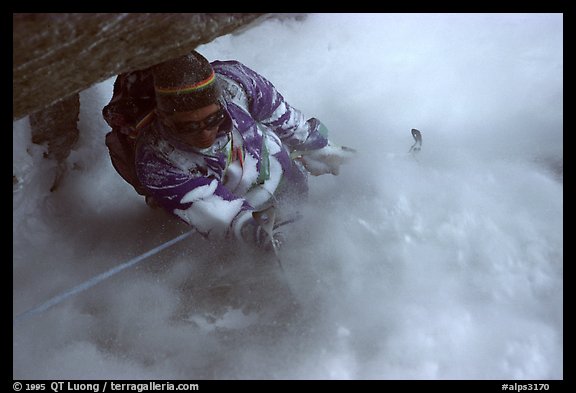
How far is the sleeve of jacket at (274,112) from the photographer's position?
249 cm

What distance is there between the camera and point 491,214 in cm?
304

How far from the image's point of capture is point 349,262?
274 centimetres

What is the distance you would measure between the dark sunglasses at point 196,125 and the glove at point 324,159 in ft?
3.09

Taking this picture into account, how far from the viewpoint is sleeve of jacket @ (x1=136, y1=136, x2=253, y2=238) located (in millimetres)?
2119

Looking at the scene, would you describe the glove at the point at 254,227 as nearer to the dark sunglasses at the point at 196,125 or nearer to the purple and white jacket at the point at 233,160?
the purple and white jacket at the point at 233,160

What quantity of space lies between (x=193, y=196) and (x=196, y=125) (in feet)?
1.03

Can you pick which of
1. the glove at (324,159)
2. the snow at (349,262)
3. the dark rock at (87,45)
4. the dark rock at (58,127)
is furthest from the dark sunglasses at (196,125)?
the dark rock at (58,127)

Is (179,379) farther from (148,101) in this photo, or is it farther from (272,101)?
(272,101)

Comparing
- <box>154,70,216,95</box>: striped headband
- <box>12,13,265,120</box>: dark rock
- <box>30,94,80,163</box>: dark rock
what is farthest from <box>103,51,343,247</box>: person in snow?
<box>30,94,80,163</box>: dark rock

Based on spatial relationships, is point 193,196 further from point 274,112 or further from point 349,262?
point 349,262

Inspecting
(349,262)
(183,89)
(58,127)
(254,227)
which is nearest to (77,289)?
(254,227)

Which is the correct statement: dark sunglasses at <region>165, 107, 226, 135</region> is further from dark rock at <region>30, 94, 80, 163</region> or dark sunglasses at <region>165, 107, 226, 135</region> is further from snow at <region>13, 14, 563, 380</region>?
dark rock at <region>30, 94, 80, 163</region>
